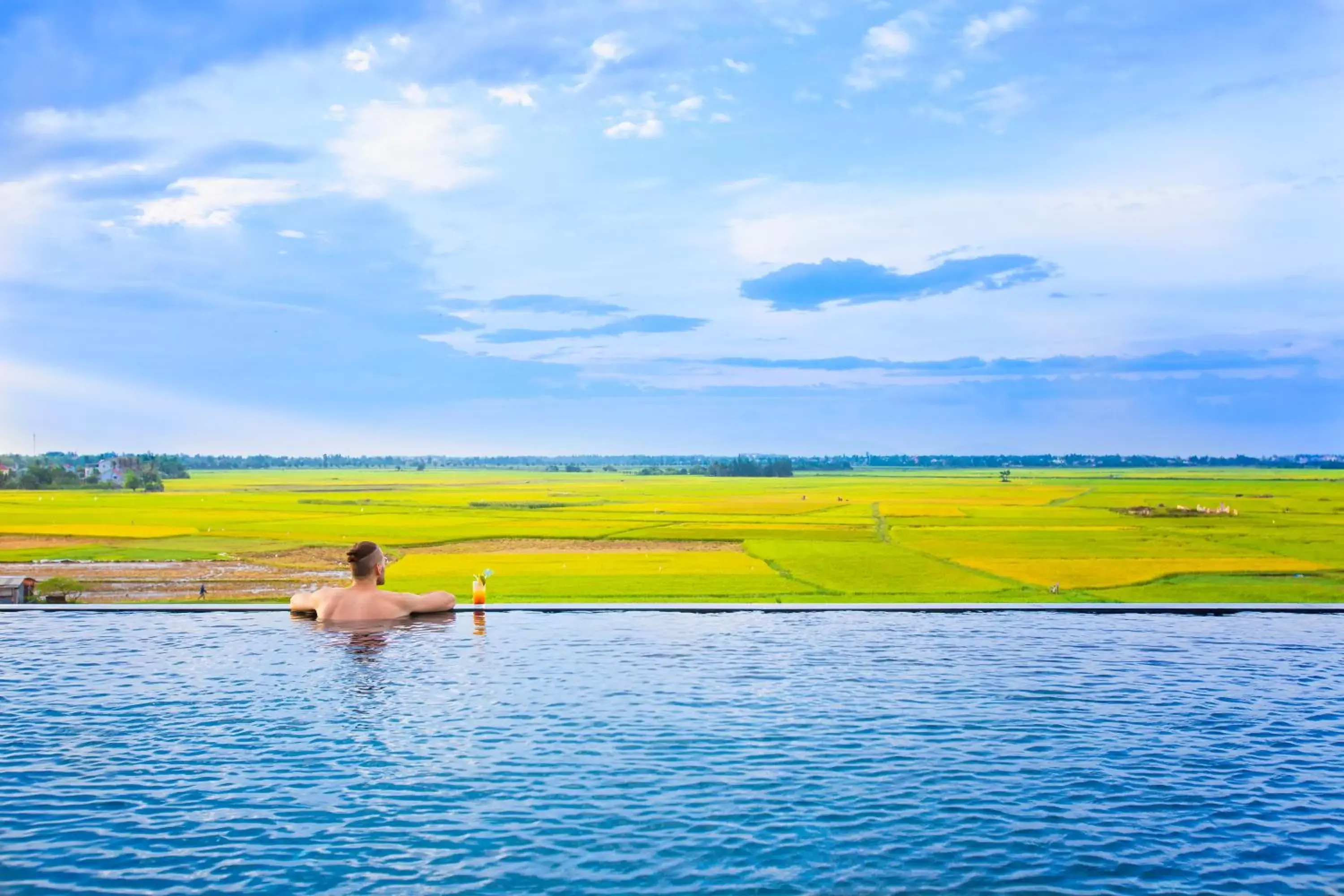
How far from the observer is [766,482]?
5443 inches

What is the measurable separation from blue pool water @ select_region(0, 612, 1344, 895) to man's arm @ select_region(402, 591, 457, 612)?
1991mm

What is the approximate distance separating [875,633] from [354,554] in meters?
7.81

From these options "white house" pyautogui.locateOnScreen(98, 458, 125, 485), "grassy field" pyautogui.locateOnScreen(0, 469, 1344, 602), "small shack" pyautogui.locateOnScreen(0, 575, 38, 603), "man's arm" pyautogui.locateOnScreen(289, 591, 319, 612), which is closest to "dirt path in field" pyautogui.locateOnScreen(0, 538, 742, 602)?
"grassy field" pyautogui.locateOnScreen(0, 469, 1344, 602)

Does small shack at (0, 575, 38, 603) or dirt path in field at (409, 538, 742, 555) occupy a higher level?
small shack at (0, 575, 38, 603)

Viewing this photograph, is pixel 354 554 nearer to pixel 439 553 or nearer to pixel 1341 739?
pixel 1341 739

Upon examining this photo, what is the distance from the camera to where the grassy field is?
24.8 m


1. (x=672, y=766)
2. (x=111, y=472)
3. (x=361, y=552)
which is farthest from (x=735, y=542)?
(x=111, y=472)

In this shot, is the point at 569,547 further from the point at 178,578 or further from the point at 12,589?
the point at 12,589

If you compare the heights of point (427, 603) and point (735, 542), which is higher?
point (427, 603)

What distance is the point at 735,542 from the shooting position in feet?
137

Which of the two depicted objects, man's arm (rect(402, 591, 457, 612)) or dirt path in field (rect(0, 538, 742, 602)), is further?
dirt path in field (rect(0, 538, 742, 602))

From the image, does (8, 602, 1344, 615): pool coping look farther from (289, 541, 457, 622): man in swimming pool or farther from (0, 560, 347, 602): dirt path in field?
(0, 560, 347, 602): dirt path in field

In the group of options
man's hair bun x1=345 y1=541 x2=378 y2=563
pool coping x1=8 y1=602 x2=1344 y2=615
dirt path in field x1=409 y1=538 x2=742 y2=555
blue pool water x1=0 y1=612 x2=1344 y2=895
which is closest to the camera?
blue pool water x1=0 y1=612 x2=1344 y2=895

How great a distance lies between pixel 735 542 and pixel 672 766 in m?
33.2
